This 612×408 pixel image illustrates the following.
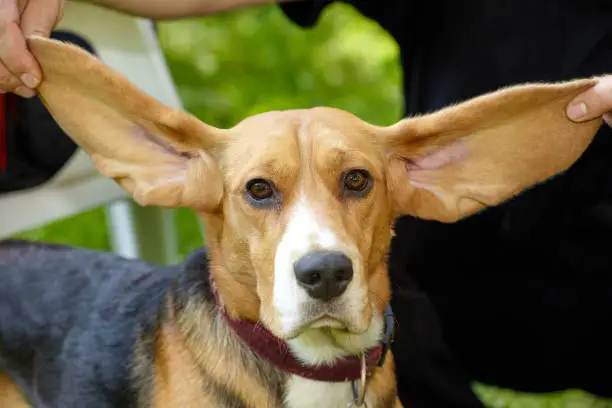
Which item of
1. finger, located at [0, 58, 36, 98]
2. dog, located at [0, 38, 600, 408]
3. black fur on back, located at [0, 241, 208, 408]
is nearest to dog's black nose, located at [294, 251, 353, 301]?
dog, located at [0, 38, 600, 408]

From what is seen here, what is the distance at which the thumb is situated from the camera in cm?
245

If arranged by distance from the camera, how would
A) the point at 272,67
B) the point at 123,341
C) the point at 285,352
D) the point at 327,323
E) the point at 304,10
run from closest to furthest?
the point at 327,323
the point at 285,352
the point at 123,341
the point at 304,10
the point at 272,67

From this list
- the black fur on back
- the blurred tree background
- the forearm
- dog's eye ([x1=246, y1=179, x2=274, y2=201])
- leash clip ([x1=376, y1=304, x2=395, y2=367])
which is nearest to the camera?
dog's eye ([x1=246, y1=179, x2=274, y2=201])

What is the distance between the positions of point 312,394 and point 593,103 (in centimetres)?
107

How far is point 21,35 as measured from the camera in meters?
2.35

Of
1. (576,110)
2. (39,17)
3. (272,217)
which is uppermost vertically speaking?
(39,17)

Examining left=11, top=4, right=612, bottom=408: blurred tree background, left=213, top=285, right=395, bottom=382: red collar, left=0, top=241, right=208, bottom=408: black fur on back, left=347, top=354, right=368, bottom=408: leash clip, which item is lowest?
left=11, top=4, right=612, bottom=408: blurred tree background

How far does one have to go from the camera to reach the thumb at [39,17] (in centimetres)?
245

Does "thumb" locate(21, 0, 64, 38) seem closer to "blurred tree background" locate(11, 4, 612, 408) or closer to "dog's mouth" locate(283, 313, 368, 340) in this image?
"dog's mouth" locate(283, 313, 368, 340)

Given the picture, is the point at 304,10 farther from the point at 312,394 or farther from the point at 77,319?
the point at 312,394

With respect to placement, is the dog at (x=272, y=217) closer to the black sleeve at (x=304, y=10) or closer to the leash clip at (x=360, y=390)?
the leash clip at (x=360, y=390)

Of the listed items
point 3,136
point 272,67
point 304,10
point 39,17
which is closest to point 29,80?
point 39,17

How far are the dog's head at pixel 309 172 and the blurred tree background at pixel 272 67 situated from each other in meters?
4.14

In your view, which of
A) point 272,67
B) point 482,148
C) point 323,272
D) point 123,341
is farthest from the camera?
point 272,67
